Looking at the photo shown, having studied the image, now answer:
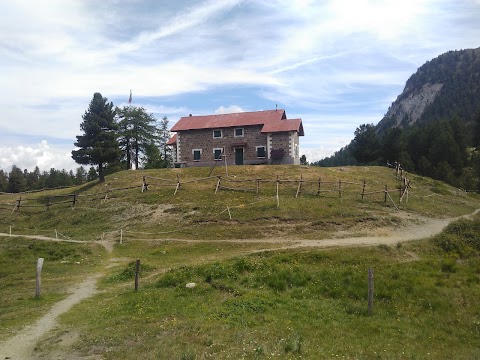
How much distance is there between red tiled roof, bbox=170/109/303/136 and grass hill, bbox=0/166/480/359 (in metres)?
17.5

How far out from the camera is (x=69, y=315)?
15.6 meters

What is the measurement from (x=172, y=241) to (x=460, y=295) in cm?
2154

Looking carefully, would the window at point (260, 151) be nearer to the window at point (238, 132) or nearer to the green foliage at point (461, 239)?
the window at point (238, 132)

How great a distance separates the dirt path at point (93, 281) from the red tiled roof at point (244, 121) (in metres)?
27.6

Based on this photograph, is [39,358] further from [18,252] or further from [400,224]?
[400,224]

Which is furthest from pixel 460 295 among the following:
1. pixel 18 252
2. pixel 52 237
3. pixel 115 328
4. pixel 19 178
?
pixel 19 178

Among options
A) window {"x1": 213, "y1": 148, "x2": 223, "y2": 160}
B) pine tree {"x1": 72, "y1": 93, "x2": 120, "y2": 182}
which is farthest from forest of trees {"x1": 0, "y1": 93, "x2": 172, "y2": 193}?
window {"x1": 213, "y1": 148, "x2": 223, "y2": 160}

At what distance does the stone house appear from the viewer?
2283 inches

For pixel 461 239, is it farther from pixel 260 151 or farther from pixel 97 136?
pixel 97 136

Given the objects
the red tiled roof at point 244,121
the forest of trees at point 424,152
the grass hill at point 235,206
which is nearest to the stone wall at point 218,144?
the red tiled roof at point 244,121

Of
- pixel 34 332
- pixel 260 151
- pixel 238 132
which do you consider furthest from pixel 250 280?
pixel 238 132

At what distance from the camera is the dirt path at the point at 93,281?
12398mm

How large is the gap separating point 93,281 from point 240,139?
136 feet

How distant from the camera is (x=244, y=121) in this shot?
60.9 metres
